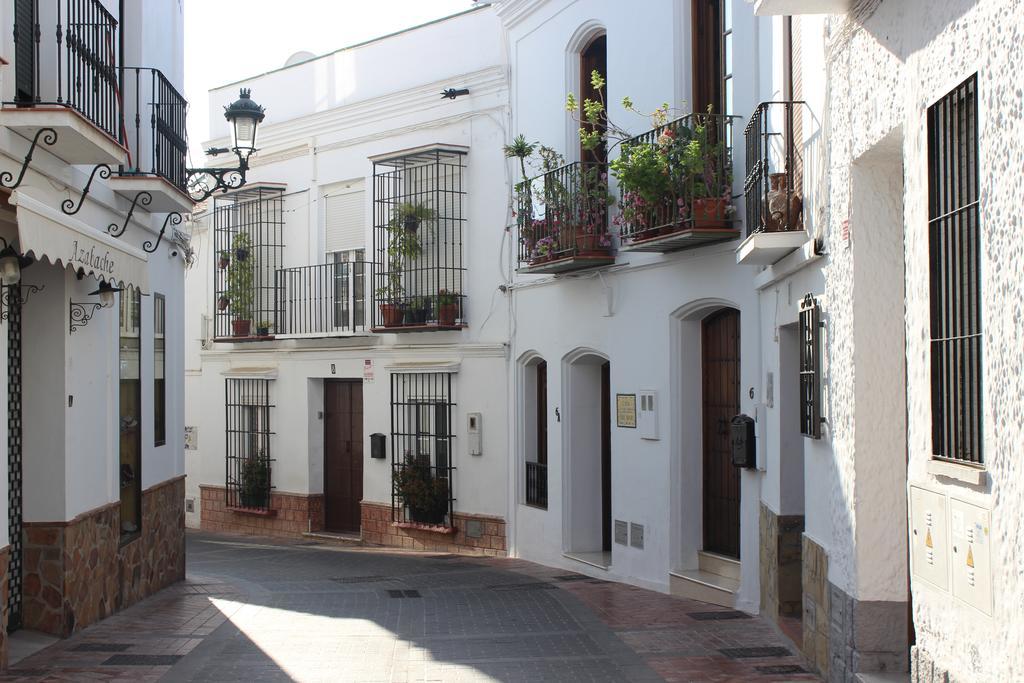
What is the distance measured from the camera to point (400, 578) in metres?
14.5

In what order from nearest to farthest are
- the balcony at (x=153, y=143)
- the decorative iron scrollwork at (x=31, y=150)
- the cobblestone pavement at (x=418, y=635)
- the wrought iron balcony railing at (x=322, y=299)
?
the decorative iron scrollwork at (x=31, y=150) → the cobblestone pavement at (x=418, y=635) → the balcony at (x=153, y=143) → the wrought iron balcony railing at (x=322, y=299)

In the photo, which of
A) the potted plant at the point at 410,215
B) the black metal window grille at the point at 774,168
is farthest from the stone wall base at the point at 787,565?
the potted plant at the point at 410,215

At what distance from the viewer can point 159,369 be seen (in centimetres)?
1300

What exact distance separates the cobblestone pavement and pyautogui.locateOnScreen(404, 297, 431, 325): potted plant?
14.9 ft

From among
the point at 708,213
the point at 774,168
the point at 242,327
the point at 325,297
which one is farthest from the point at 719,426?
the point at 242,327

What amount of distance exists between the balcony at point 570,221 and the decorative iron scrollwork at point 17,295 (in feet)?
20.2

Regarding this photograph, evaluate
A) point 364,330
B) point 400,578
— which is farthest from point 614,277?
point 364,330

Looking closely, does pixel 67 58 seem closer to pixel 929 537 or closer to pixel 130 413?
pixel 130 413

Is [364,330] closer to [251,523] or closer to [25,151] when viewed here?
[251,523]

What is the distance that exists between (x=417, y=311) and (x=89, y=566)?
841 cm

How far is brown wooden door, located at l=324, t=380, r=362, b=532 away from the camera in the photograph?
65.1 ft

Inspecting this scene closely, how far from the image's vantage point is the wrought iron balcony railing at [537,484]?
15875mm

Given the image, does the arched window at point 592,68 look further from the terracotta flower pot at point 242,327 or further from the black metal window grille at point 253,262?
the terracotta flower pot at point 242,327

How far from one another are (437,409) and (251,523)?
5227 millimetres
